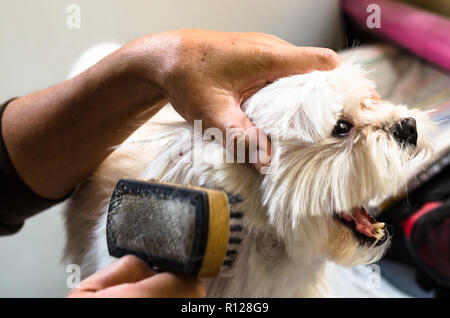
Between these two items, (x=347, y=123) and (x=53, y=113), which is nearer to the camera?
(x=347, y=123)

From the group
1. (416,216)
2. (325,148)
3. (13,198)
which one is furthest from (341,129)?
(416,216)

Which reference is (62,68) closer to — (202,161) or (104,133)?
(104,133)

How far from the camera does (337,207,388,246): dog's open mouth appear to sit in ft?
1.95

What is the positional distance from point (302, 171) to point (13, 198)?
447 millimetres

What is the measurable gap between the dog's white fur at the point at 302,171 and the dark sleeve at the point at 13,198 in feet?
0.56

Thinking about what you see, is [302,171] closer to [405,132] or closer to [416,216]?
[405,132]

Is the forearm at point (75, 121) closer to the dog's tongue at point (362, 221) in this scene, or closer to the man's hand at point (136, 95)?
the man's hand at point (136, 95)

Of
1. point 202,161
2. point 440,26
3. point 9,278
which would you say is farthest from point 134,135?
point 440,26

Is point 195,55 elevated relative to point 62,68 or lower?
elevated

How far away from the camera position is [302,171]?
0.54 metres

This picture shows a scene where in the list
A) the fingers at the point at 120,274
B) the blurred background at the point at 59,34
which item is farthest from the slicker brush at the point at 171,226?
the blurred background at the point at 59,34

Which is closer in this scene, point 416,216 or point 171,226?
point 171,226

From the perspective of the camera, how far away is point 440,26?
52.4 inches
